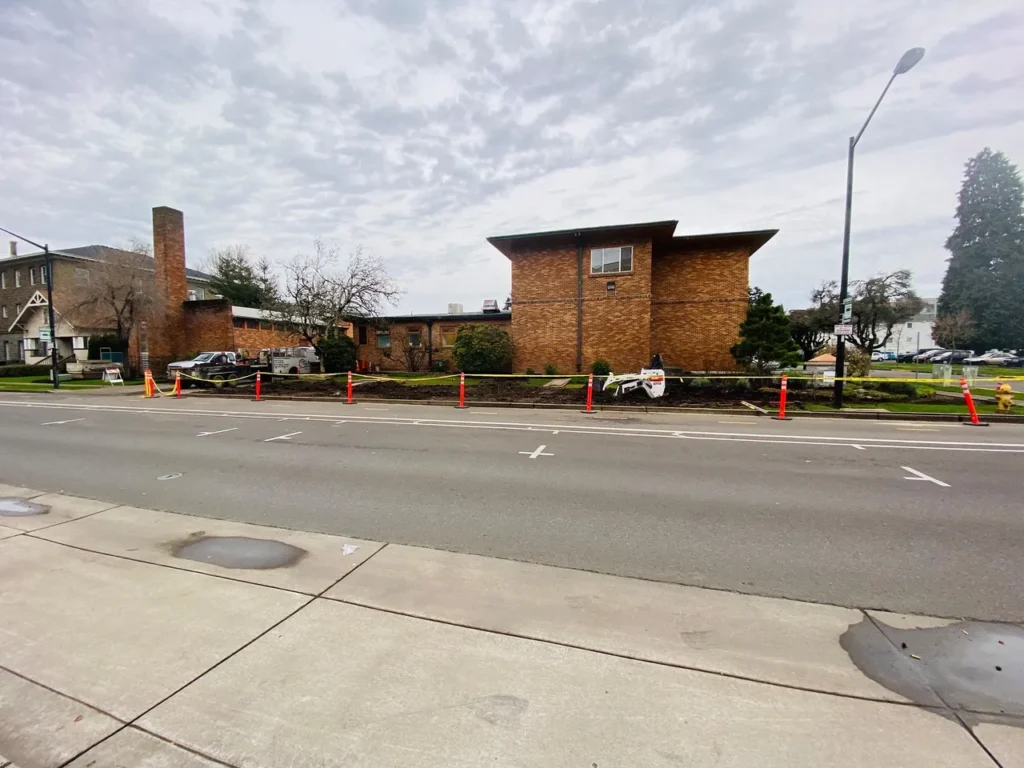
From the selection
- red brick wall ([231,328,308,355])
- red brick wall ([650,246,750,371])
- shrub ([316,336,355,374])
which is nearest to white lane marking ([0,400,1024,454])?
shrub ([316,336,355,374])

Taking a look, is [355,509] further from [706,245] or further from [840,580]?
[706,245]

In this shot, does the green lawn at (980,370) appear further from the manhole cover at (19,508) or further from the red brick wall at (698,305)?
the manhole cover at (19,508)

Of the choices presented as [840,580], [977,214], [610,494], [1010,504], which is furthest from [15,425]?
[977,214]

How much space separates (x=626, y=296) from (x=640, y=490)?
18.6 meters

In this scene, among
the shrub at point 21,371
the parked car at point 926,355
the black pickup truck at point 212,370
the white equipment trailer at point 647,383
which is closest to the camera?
the white equipment trailer at point 647,383

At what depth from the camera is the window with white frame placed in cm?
2362

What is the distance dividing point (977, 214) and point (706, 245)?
170 feet

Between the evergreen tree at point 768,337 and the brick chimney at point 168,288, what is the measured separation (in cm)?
A: 3327

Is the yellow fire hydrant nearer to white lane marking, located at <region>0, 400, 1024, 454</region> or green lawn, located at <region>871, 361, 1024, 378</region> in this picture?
white lane marking, located at <region>0, 400, 1024, 454</region>

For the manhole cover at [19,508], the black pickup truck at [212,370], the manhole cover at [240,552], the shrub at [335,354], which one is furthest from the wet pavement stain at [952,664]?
the shrub at [335,354]

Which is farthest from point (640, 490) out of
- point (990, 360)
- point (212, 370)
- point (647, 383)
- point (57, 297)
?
point (990, 360)

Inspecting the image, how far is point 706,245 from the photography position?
24.6 meters

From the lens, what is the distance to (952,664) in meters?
2.76

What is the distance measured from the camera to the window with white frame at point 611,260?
77.5 ft
